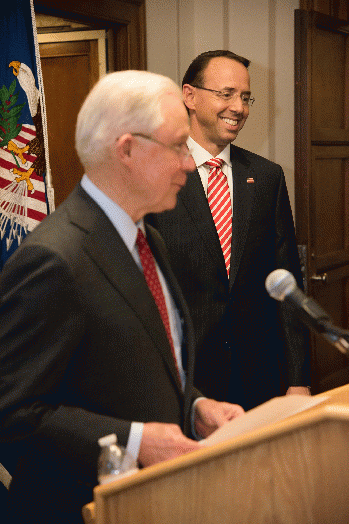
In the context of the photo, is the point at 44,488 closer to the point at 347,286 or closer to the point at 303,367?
the point at 303,367

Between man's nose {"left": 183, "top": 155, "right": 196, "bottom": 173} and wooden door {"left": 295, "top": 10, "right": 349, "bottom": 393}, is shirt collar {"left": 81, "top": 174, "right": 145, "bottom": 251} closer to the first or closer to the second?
→ man's nose {"left": 183, "top": 155, "right": 196, "bottom": 173}

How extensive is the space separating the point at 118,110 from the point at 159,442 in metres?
A: 0.65

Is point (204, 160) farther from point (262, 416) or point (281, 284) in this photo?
point (262, 416)

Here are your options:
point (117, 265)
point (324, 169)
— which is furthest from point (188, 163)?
point (324, 169)

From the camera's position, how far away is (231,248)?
2.25 m

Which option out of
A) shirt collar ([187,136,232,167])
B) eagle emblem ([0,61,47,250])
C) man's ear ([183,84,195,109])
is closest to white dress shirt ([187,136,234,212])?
shirt collar ([187,136,232,167])

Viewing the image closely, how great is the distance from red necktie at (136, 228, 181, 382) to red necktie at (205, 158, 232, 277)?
853 millimetres

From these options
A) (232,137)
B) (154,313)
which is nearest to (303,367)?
(232,137)

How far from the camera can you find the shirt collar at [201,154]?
234cm

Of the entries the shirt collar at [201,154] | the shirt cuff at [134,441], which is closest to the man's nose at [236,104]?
the shirt collar at [201,154]

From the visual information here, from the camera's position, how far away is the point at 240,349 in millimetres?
2287

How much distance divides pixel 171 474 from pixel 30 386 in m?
0.33

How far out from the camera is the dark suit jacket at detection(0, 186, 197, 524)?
3.83 ft

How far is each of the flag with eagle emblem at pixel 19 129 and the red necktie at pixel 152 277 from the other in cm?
108
